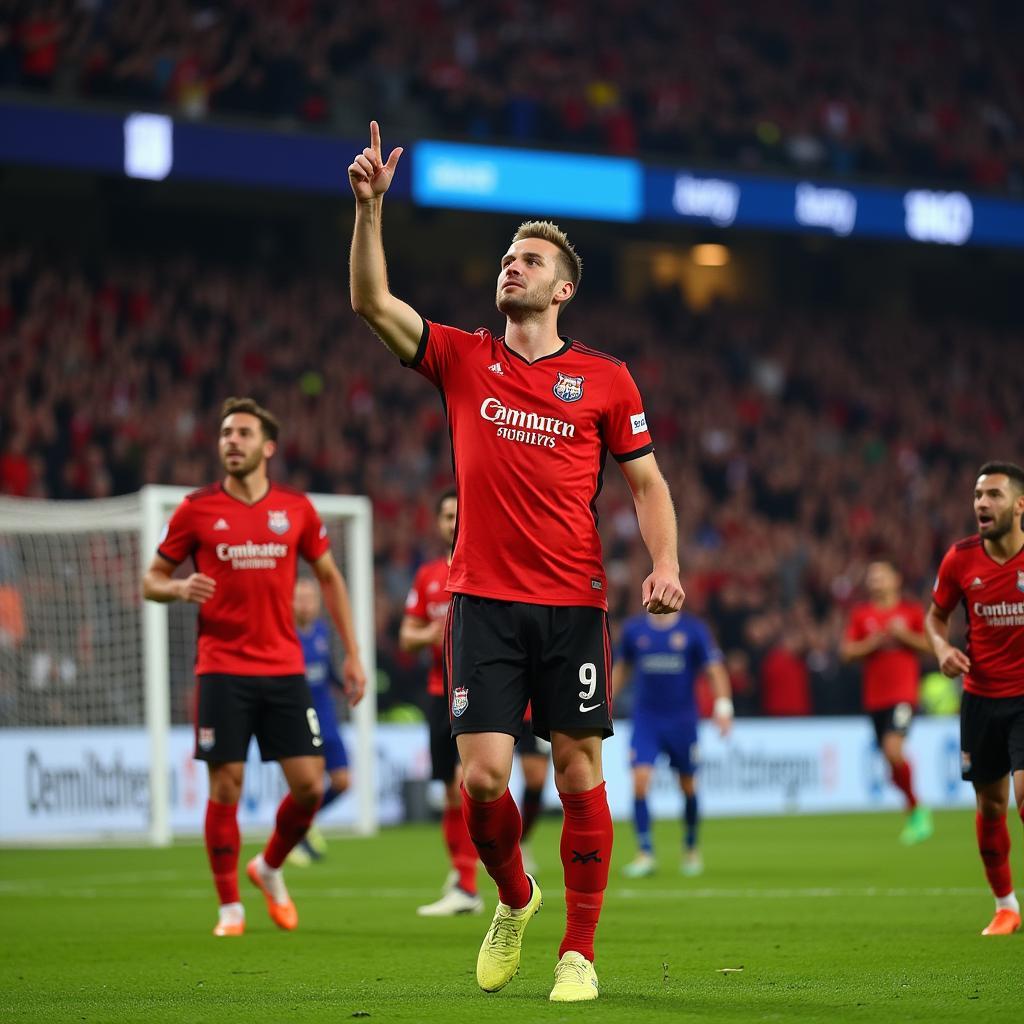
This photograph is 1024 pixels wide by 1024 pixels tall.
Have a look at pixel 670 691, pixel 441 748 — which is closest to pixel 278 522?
pixel 441 748

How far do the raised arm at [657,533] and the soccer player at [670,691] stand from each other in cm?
741

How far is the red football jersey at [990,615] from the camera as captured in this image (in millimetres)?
8680

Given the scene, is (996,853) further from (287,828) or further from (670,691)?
(670,691)

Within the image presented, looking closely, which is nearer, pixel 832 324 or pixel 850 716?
pixel 850 716

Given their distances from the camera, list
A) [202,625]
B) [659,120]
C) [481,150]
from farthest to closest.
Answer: [659,120] < [481,150] < [202,625]

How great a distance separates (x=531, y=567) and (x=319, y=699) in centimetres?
902

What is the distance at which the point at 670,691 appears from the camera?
14.1 metres

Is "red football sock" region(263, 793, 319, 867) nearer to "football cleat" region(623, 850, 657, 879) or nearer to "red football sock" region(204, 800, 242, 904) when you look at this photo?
"red football sock" region(204, 800, 242, 904)

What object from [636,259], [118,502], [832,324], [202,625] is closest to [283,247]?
[636,259]

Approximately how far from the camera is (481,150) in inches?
1048

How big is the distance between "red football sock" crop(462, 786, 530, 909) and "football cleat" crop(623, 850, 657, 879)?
6.86 m

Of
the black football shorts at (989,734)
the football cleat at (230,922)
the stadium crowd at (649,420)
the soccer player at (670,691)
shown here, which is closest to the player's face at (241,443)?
the football cleat at (230,922)

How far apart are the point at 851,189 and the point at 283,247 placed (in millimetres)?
9000

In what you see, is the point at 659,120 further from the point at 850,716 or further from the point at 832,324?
the point at 850,716
